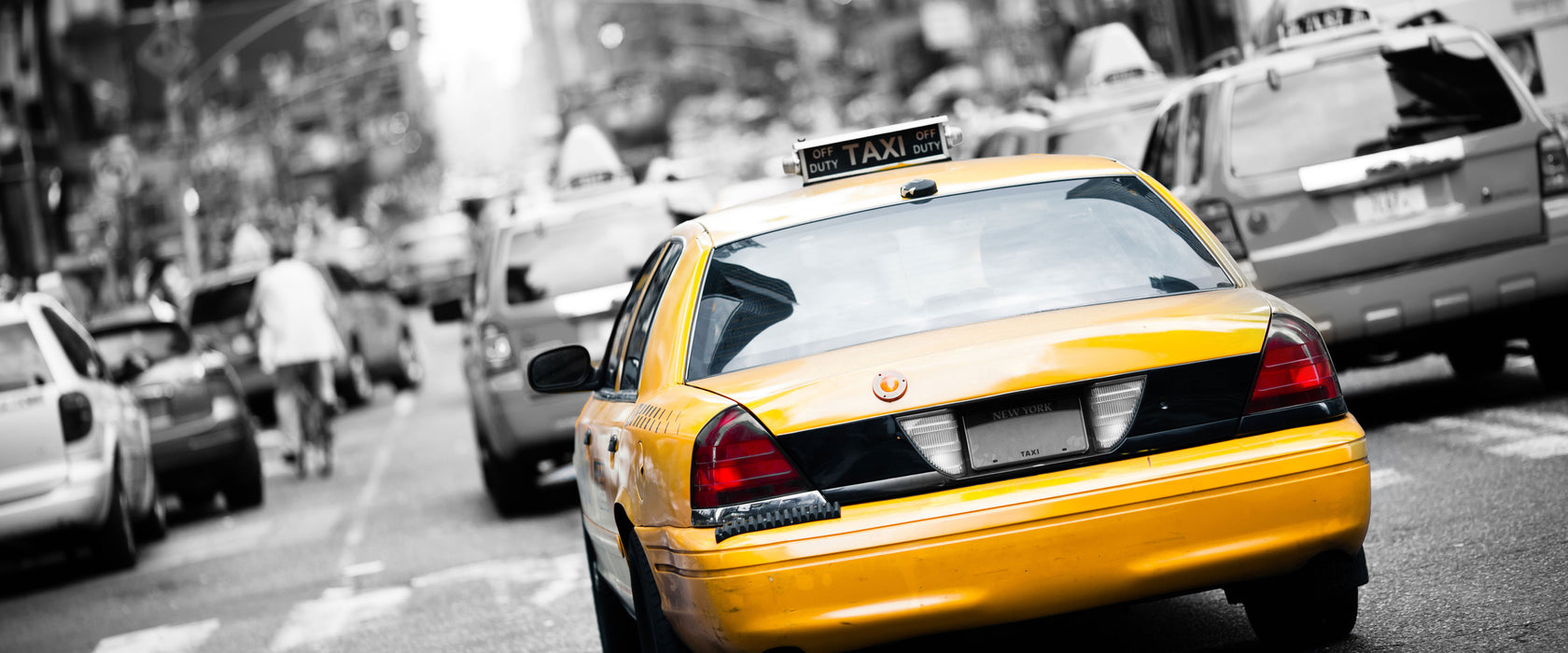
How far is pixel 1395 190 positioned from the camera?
8.82 m

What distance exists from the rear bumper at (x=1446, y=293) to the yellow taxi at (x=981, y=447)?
393 centimetres

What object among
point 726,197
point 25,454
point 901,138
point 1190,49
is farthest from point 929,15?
point 901,138

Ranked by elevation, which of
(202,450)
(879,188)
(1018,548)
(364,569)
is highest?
(879,188)

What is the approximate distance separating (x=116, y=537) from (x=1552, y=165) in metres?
8.23

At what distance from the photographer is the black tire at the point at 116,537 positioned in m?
11.7

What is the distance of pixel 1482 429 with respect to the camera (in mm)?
8781

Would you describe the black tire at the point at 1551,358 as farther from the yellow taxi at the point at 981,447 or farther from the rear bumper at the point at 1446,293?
the yellow taxi at the point at 981,447

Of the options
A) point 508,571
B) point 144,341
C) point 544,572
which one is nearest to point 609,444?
point 544,572

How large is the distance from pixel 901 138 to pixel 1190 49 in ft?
72.9

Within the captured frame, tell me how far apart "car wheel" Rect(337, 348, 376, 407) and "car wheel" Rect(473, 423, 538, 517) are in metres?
11.0

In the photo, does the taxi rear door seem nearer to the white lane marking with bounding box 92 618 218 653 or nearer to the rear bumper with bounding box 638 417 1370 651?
the rear bumper with bounding box 638 417 1370 651

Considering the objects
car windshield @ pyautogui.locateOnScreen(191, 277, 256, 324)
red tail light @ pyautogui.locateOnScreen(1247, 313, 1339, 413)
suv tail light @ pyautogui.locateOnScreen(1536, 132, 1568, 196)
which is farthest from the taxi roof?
car windshield @ pyautogui.locateOnScreen(191, 277, 256, 324)

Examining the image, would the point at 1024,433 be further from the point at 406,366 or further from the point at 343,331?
the point at 406,366

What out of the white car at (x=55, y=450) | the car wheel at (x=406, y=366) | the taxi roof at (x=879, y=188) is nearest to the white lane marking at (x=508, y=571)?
the white car at (x=55, y=450)
